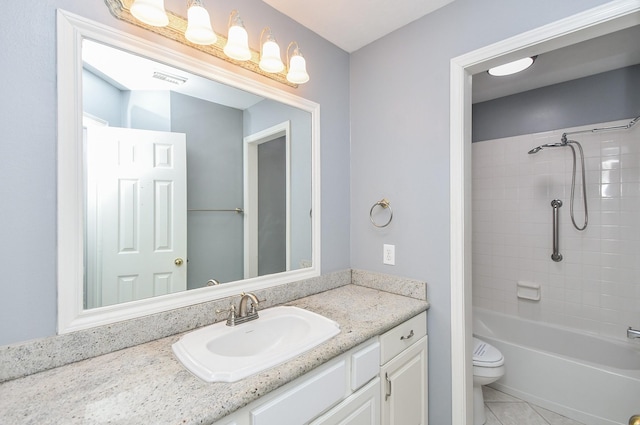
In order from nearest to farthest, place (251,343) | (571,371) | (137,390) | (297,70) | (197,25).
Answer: (137,390) < (197,25) < (251,343) < (297,70) < (571,371)

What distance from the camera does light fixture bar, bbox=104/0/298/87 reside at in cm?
100

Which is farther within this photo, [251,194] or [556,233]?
[556,233]

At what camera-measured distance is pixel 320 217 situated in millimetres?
1735

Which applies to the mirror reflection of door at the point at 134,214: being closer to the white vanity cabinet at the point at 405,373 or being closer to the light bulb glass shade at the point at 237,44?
the light bulb glass shade at the point at 237,44

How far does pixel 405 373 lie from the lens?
1367 millimetres

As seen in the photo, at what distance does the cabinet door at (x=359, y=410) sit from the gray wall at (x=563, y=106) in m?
2.55

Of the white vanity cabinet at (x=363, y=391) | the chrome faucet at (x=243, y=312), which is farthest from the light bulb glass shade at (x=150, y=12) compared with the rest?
the white vanity cabinet at (x=363, y=391)

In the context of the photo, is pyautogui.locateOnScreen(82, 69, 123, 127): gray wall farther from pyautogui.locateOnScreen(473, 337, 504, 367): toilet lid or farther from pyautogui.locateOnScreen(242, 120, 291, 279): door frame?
pyautogui.locateOnScreen(473, 337, 504, 367): toilet lid

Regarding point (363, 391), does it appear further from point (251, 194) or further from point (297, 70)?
point (297, 70)

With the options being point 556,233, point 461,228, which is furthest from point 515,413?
point 461,228

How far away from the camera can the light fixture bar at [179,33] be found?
996 millimetres

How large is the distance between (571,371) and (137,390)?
2642 millimetres

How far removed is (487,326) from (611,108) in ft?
6.64

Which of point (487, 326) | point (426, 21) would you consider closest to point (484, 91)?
point (426, 21)
